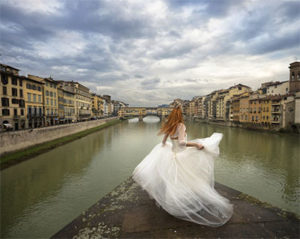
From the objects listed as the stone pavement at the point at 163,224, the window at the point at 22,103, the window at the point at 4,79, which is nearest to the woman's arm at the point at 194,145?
the stone pavement at the point at 163,224

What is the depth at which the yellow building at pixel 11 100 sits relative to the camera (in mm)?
20228

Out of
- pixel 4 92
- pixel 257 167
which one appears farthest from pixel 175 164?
pixel 4 92

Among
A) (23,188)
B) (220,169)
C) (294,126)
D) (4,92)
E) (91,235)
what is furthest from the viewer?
(294,126)

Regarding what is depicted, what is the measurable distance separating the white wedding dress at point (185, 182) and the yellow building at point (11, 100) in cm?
2320

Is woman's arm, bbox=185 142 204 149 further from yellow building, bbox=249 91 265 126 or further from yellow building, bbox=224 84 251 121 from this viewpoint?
yellow building, bbox=224 84 251 121

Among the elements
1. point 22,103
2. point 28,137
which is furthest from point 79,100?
point 28,137

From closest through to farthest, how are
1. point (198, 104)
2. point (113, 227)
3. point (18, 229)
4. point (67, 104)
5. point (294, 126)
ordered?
point (113, 227)
point (18, 229)
point (294, 126)
point (67, 104)
point (198, 104)

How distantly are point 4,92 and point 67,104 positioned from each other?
18.7 meters

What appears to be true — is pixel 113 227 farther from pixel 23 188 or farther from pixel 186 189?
pixel 23 188

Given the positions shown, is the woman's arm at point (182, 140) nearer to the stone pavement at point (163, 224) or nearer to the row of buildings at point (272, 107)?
the stone pavement at point (163, 224)

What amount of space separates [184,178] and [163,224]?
0.88 m

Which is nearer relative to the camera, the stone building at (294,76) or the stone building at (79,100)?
the stone building at (294,76)

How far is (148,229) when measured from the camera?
283 centimetres

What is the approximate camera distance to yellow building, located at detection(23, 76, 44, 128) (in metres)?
24.7
